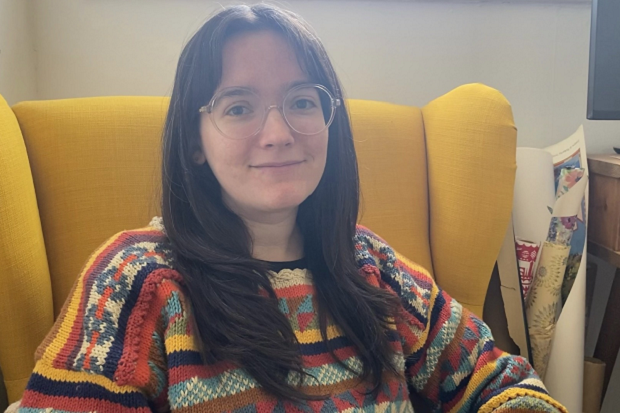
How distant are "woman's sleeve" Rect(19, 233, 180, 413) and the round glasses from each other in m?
0.22

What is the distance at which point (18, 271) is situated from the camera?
0.86 m

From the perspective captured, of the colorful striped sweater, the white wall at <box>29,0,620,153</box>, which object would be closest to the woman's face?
the colorful striped sweater

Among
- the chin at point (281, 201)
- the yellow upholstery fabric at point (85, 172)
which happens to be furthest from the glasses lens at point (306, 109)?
the yellow upholstery fabric at point (85, 172)

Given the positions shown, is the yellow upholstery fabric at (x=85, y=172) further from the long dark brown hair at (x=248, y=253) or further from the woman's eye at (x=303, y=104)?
the woman's eye at (x=303, y=104)

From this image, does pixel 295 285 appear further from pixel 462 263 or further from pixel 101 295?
pixel 462 263

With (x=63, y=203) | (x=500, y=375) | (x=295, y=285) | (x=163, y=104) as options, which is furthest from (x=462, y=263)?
(x=63, y=203)

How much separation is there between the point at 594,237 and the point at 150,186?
1.12m

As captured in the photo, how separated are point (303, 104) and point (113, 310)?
1.36 feet

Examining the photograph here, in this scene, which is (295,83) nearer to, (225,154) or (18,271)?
(225,154)

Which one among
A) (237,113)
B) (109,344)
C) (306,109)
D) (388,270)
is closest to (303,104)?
(306,109)

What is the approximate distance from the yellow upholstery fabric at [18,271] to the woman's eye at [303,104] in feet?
1.63

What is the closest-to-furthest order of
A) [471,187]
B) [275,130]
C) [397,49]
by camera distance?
[275,130] → [471,187] → [397,49]

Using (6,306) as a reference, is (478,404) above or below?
below

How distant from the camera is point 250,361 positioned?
722 mm
